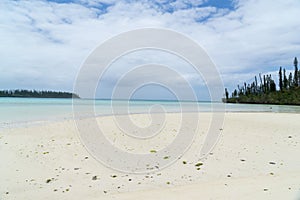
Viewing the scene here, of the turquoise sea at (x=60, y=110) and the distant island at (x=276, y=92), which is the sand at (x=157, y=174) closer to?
the turquoise sea at (x=60, y=110)

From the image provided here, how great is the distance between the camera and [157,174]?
472 centimetres

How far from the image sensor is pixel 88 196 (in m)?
3.65

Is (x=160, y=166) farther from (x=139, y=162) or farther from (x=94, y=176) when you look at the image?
(x=94, y=176)

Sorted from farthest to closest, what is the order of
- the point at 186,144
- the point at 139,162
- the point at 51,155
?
the point at 186,144 < the point at 51,155 < the point at 139,162

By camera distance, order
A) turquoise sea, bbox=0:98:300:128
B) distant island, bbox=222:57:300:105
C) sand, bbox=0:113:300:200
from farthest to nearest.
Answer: distant island, bbox=222:57:300:105, turquoise sea, bbox=0:98:300:128, sand, bbox=0:113:300:200

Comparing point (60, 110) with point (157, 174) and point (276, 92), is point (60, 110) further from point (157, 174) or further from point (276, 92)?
point (276, 92)

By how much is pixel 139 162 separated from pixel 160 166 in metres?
0.59

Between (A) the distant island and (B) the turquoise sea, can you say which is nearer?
(B) the turquoise sea

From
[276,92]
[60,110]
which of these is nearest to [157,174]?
[60,110]

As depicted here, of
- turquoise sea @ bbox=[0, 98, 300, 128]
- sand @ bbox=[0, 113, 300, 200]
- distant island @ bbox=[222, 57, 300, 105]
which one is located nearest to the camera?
sand @ bbox=[0, 113, 300, 200]

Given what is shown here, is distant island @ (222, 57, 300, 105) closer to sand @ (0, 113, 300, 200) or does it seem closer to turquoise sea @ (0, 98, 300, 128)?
turquoise sea @ (0, 98, 300, 128)

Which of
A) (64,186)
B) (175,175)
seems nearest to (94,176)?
(64,186)

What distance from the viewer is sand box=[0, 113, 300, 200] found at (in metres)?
3.65

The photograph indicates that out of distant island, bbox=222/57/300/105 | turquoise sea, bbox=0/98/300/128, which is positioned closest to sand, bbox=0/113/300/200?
turquoise sea, bbox=0/98/300/128
